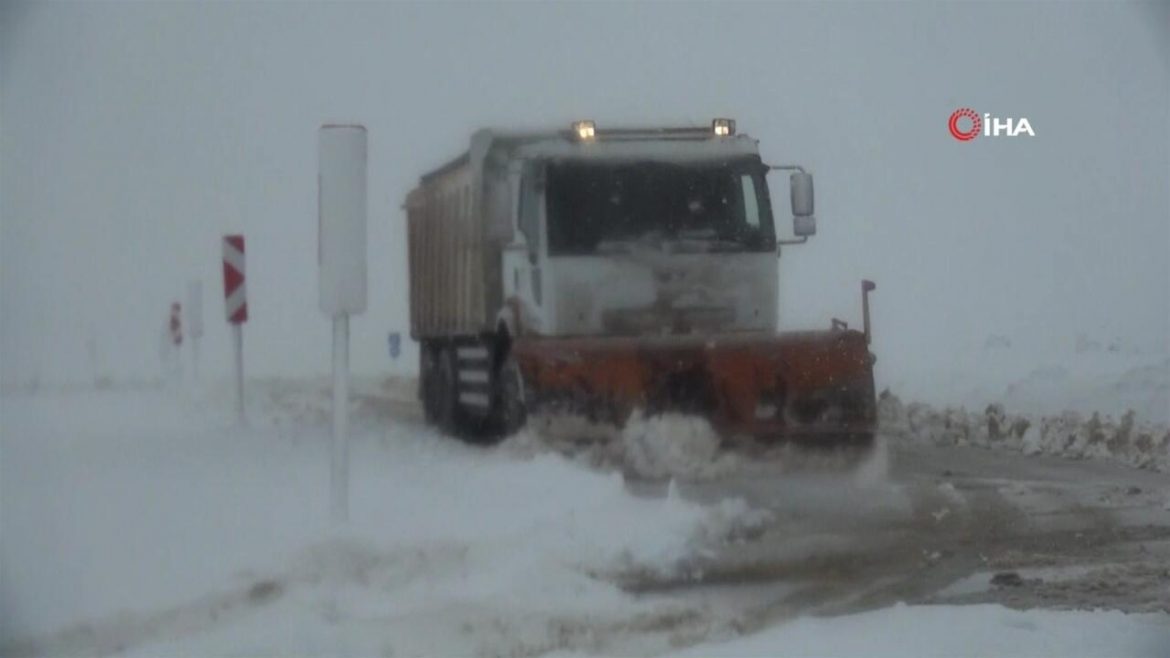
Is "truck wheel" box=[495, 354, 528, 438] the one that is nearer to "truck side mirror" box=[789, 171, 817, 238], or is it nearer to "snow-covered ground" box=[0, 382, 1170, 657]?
"snow-covered ground" box=[0, 382, 1170, 657]

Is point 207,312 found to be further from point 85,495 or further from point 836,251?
point 836,251

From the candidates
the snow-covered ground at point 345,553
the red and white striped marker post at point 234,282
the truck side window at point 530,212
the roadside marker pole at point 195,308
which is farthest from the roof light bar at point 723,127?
the roadside marker pole at point 195,308

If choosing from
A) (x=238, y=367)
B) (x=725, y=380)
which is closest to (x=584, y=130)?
(x=725, y=380)

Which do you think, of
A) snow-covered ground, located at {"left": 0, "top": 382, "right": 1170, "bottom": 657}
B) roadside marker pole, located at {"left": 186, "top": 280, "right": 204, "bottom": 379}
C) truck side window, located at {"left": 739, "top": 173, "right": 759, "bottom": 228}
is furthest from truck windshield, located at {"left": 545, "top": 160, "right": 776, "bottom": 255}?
roadside marker pole, located at {"left": 186, "top": 280, "right": 204, "bottom": 379}

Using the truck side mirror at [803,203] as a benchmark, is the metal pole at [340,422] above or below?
below

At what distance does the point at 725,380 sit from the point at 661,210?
1.01m

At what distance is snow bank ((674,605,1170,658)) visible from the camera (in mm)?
7406

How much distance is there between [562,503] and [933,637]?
5.94ft

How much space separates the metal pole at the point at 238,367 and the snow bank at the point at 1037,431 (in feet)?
11.0

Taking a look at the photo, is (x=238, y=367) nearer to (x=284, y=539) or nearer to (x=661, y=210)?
(x=284, y=539)

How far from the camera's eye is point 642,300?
9516 mm

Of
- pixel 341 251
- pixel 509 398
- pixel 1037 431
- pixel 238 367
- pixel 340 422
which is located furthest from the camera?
pixel 1037 431

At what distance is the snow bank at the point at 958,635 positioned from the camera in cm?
741

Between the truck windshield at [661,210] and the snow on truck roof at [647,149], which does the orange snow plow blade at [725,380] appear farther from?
the snow on truck roof at [647,149]
